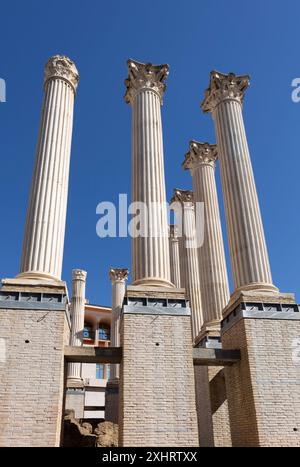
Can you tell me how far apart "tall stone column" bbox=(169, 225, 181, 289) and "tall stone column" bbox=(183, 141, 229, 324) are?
7000 mm

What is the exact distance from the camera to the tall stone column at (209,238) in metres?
22.8

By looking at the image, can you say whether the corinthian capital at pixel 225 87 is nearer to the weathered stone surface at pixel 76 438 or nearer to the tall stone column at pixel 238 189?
the tall stone column at pixel 238 189

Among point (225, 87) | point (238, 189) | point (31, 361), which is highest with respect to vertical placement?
point (225, 87)

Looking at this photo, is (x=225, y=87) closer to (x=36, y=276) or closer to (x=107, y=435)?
(x=36, y=276)

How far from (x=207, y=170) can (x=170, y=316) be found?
14717 millimetres

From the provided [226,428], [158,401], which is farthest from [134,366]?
[226,428]

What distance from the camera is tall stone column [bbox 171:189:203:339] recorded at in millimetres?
26814

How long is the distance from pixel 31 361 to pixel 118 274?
1185 inches

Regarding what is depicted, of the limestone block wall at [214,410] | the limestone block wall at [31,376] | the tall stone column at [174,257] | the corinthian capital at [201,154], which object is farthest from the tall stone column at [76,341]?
the limestone block wall at [31,376]

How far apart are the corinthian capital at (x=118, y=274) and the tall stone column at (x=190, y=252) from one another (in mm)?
12380

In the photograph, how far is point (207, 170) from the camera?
27.8 meters

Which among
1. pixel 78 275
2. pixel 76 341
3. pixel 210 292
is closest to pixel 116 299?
pixel 78 275

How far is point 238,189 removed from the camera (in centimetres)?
1950

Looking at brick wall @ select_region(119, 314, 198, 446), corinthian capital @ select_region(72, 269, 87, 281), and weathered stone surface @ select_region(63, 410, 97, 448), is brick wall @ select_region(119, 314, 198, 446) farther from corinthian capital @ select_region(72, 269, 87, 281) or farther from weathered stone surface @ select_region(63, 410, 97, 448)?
corinthian capital @ select_region(72, 269, 87, 281)
